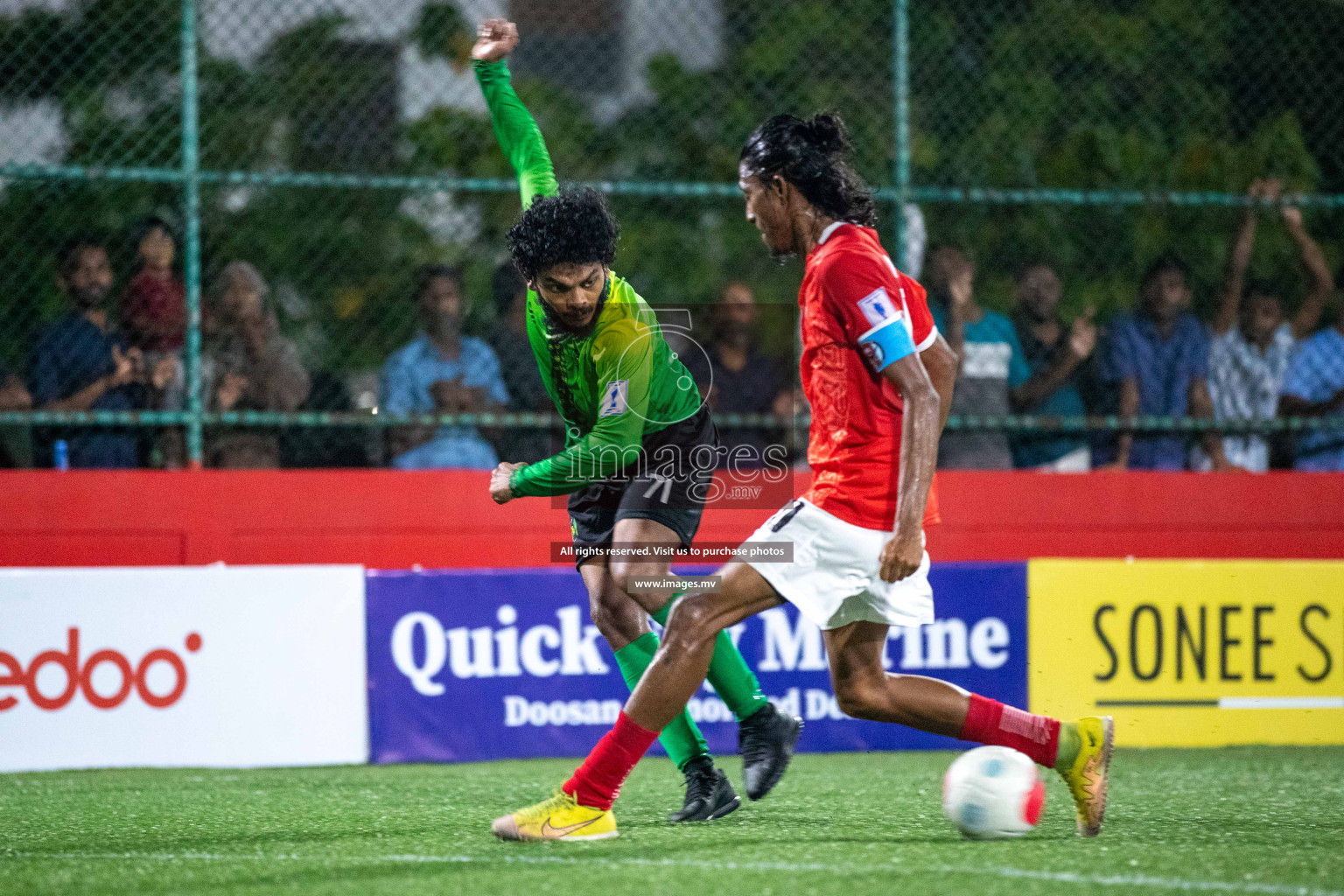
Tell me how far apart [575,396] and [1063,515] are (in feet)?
14.8

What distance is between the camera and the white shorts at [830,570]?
439cm

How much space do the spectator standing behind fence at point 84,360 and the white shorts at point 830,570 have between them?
461 cm

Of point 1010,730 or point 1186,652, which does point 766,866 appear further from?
point 1186,652

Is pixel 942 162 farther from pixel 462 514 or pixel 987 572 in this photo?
pixel 462 514

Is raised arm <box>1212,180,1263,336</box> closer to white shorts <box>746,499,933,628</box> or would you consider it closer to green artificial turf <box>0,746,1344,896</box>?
green artificial turf <box>0,746,1344,896</box>

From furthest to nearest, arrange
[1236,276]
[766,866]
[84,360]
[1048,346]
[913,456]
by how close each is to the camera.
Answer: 1. [1236,276]
2. [1048,346]
3. [84,360]
4. [913,456]
5. [766,866]

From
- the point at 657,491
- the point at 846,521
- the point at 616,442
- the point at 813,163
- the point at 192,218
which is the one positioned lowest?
the point at 846,521

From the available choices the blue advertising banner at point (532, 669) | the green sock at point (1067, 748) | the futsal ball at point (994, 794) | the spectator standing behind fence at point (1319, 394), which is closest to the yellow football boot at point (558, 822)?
the futsal ball at point (994, 794)

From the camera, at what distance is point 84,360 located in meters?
7.91

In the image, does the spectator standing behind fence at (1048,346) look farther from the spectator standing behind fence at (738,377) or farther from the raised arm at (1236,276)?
the spectator standing behind fence at (738,377)

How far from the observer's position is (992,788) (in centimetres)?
456

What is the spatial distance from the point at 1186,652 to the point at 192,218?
208 inches

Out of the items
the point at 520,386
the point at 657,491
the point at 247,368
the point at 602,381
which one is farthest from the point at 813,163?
the point at 247,368

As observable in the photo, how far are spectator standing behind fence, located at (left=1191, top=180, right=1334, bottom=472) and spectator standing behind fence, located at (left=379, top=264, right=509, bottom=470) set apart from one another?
12.8 feet
